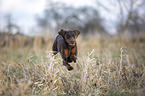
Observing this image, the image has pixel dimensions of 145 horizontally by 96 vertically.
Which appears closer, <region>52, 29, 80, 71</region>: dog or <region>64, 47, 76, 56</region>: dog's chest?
<region>52, 29, 80, 71</region>: dog

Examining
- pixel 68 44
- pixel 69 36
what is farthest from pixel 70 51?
pixel 69 36

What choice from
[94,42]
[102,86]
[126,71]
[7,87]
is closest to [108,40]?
[94,42]

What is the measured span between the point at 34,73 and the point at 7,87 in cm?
77

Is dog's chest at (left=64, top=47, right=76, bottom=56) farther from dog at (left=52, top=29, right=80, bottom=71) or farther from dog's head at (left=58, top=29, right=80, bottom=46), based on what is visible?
dog's head at (left=58, top=29, right=80, bottom=46)

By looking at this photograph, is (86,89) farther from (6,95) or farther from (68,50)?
(6,95)

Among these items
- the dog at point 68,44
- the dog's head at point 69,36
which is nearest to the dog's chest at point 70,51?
the dog at point 68,44

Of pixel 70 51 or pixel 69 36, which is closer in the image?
pixel 69 36

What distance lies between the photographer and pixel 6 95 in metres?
2.45

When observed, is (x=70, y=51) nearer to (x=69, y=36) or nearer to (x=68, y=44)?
(x=68, y=44)

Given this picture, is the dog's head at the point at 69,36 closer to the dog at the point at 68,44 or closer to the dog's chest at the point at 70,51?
the dog at the point at 68,44

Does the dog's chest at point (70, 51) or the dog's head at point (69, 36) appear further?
the dog's chest at point (70, 51)

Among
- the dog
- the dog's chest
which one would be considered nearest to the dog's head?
the dog

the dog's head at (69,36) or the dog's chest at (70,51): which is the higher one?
the dog's head at (69,36)

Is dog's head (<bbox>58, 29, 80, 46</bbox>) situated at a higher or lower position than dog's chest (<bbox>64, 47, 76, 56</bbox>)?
higher
